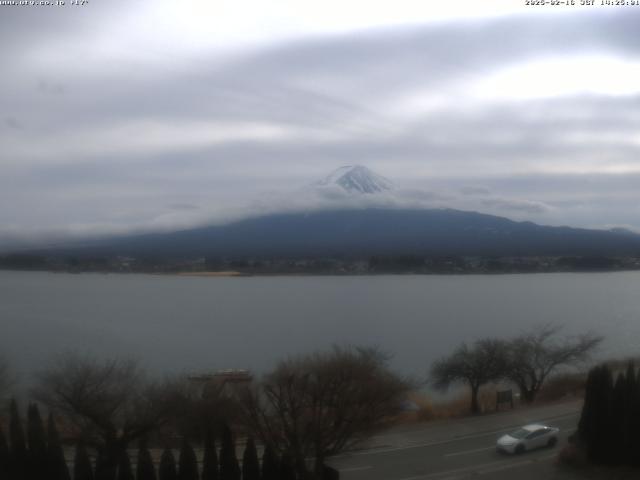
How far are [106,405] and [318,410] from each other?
90.4 inches

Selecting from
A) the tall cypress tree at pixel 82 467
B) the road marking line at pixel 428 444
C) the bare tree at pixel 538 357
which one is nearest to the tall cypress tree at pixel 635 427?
the road marking line at pixel 428 444

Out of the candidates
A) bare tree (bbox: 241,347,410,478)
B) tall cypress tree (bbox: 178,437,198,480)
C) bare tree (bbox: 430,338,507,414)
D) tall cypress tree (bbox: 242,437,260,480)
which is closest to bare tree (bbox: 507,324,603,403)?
bare tree (bbox: 430,338,507,414)

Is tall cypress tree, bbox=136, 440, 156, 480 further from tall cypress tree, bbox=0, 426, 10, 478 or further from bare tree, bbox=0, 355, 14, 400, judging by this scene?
bare tree, bbox=0, 355, 14, 400

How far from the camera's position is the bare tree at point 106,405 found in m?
7.00

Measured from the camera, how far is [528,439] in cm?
797

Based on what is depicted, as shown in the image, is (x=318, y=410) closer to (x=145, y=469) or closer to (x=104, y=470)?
(x=145, y=469)

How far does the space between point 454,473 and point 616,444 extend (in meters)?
1.93

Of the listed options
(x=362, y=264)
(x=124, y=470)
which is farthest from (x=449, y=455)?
(x=362, y=264)

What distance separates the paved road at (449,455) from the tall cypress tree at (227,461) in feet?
4.31

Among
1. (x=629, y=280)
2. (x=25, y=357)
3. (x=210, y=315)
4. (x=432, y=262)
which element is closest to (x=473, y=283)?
(x=432, y=262)

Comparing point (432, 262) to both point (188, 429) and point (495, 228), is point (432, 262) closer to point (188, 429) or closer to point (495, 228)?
point (495, 228)

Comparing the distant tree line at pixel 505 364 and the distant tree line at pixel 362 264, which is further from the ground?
the distant tree line at pixel 362 264

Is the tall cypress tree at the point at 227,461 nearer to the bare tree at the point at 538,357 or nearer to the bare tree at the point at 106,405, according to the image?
the bare tree at the point at 106,405

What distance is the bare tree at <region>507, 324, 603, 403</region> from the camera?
13.2 meters
